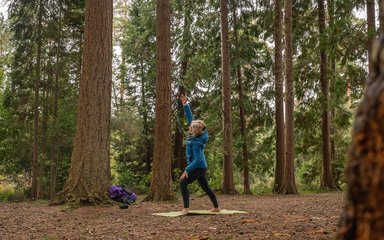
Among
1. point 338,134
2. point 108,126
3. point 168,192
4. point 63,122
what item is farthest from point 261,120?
point 108,126

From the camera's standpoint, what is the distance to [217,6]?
22.4 metres

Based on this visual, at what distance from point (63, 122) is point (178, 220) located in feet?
47.6

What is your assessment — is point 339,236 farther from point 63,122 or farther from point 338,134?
point 338,134

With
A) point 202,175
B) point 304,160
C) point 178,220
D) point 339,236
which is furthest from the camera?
point 304,160

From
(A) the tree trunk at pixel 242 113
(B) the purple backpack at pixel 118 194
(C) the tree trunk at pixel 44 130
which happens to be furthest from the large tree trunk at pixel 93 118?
(C) the tree trunk at pixel 44 130

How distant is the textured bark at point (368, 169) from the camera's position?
1.13m

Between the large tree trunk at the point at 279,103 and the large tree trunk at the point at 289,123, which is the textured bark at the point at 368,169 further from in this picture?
the large tree trunk at the point at 279,103

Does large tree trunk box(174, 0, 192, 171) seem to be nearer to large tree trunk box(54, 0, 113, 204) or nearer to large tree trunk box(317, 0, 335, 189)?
large tree trunk box(317, 0, 335, 189)

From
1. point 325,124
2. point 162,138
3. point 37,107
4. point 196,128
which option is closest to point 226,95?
point 325,124

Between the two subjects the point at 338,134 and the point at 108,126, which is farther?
the point at 338,134

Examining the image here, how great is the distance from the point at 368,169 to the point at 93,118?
9.91 metres

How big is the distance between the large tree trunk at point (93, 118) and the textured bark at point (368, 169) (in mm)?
9829

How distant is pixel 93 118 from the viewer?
10.7 meters

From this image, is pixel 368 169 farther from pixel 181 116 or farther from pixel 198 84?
pixel 181 116
